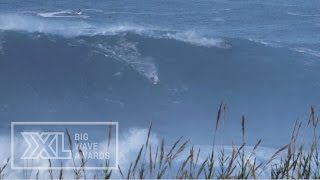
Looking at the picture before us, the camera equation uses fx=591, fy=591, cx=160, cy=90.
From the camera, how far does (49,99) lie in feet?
186

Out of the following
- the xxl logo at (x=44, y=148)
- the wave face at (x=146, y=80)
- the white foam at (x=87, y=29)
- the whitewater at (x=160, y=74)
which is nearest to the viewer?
the xxl logo at (x=44, y=148)

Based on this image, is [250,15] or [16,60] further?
[250,15]

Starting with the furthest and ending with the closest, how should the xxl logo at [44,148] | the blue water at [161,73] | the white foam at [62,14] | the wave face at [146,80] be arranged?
the white foam at [62,14] → the wave face at [146,80] → the blue water at [161,73] → the xxl logo at [44,148]

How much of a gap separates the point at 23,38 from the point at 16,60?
335cm

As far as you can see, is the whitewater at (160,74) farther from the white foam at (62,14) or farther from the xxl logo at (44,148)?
the xxl logo at (44,148)

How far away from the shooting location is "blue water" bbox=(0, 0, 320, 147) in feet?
177

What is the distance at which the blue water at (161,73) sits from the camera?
5384 centimetres

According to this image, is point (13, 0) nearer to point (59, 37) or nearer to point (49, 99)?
point (59, 37)

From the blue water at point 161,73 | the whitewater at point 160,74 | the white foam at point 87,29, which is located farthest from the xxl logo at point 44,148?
the white foam at point 87,29

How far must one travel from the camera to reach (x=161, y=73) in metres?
60.3

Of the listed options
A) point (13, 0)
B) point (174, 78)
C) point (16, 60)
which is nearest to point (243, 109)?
point (174, 78)

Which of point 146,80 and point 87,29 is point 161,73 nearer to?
point 146,80

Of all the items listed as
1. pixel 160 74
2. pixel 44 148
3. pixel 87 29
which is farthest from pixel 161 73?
pixel 44 148

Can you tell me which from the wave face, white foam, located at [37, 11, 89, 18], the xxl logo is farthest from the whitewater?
the xxl logo
